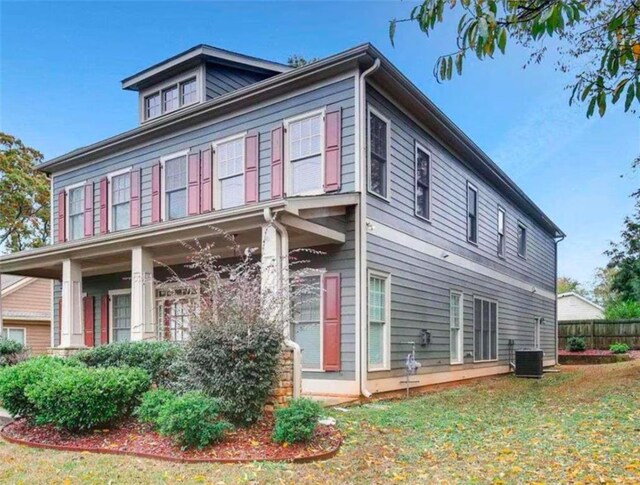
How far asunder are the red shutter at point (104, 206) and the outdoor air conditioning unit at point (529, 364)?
1128 cm

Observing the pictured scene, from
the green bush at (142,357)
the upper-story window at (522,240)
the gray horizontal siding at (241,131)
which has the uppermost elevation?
the gray horizontal siding at (241,131)

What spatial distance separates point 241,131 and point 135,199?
3456 millimetres

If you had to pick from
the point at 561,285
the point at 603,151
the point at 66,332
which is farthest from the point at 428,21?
the point at 561,285

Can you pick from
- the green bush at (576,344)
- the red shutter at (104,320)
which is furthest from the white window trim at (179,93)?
the green bush at (576,344)

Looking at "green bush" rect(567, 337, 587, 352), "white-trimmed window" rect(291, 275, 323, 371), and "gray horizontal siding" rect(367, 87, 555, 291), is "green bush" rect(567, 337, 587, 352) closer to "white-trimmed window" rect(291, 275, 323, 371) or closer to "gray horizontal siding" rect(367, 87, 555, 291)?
"gray horizontal siding" rect(367, 87, 555, 291)

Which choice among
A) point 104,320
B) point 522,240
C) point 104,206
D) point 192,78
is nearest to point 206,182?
point 192,78

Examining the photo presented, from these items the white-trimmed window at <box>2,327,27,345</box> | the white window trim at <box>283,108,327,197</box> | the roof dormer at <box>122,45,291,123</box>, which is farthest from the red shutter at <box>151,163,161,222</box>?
the white-trimmed window at <box>2,327,27,345</box>

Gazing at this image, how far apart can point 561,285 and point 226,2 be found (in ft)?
165

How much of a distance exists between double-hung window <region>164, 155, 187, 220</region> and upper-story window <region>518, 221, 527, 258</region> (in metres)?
11.2

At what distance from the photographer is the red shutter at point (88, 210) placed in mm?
13514

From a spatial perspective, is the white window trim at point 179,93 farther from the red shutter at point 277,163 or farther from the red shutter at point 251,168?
the red shutter at point 277,163

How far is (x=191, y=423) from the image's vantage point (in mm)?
5258

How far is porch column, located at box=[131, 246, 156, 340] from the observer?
364 inches

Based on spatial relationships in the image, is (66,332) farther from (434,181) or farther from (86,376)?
(434,181)
